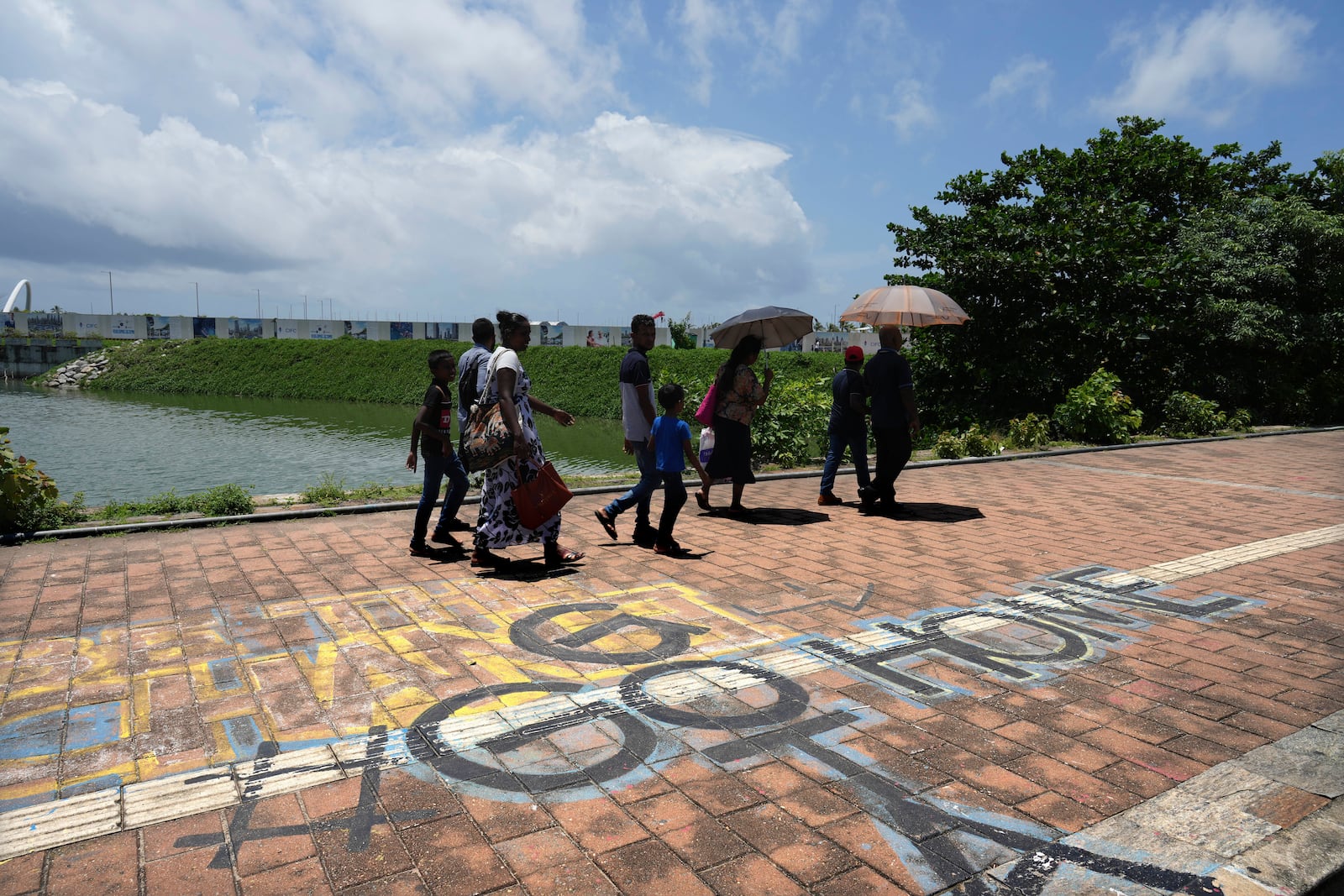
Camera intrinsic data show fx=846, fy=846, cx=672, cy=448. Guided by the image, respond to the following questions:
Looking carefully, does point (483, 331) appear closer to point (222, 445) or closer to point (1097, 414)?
point (1097, 414)

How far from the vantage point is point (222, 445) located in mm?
20656

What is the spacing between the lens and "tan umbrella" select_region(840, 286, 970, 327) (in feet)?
28.4

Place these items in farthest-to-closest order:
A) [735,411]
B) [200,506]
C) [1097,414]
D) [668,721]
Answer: [1097,414] < [200,506] < [735,411] < [668,721]

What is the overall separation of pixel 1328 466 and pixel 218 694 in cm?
1440

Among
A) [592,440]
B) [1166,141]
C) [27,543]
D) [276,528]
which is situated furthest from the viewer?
[592,440]

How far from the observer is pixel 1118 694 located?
3910mm

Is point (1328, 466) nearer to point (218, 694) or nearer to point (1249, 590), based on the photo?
point (1249, 590)

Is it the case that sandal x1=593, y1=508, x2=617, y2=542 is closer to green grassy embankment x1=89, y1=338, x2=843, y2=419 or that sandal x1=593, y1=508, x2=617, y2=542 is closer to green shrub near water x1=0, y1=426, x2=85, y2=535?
green shrub near water x1=0, y1=426, x2=85, y2=535

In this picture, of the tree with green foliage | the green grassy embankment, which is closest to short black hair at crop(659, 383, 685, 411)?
the tree with green foliage

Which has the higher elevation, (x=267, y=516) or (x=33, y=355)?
(x=33, y=355)

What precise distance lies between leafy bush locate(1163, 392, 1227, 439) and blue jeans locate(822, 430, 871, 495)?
36.2ft

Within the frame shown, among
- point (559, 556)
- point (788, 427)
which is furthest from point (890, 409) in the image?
point (788, 427)

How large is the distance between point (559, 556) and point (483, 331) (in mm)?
1707

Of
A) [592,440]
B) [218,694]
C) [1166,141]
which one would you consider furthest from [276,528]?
[1166,141]
